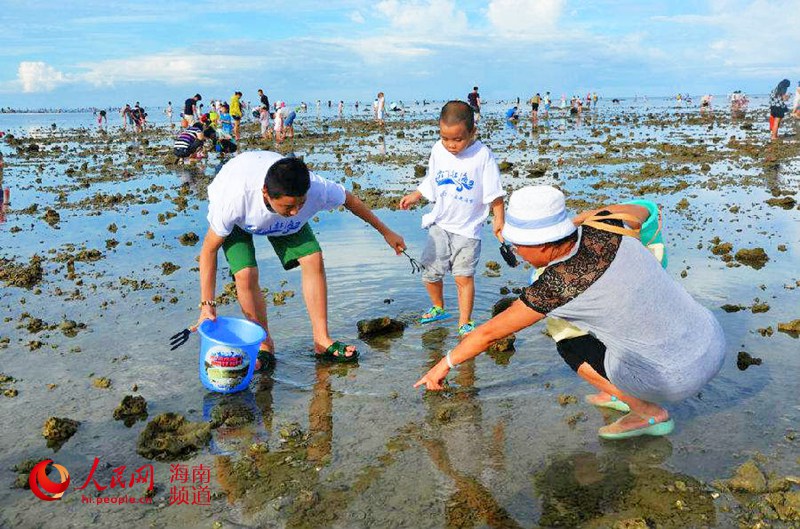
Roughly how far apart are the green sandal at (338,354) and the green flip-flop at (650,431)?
1.93 m

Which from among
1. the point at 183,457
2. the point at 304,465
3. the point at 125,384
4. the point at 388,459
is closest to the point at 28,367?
the point at 125,384

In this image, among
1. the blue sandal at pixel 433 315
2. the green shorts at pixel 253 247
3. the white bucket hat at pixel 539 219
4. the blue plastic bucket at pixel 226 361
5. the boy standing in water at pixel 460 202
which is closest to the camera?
the white bucket hat at pixel 539 219

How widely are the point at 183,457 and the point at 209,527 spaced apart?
709mm

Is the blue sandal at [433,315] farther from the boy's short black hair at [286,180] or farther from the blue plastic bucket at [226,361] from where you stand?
the boy's short black hair at [286,180]

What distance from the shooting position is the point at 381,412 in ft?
13.4

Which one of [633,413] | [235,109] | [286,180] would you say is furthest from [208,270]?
[235,109]

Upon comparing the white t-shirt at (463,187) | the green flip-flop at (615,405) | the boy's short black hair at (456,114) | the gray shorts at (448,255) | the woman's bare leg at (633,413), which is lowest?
the green flip-flop at (615,405)

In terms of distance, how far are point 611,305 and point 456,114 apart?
235cm

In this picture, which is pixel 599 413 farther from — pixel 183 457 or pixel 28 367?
pixel 28 367

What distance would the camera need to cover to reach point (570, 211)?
1022cm

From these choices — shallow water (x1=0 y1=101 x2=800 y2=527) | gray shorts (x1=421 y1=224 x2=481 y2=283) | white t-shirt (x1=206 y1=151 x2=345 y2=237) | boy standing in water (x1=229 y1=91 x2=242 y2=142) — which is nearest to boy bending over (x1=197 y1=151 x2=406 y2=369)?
white t-shirt (x1=206 y1=151 x2=345 y2=237)

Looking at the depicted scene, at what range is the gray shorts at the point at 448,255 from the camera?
17.3ft

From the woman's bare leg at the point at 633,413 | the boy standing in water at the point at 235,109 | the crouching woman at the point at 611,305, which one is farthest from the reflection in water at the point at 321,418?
the boy standing in water at the point at 235,109

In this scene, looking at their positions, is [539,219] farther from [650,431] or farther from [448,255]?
[448,255]
